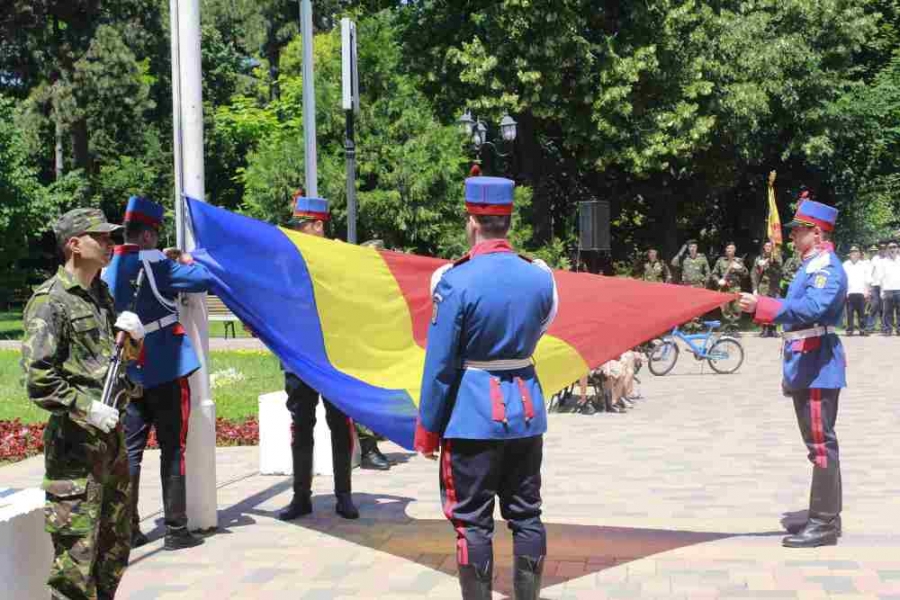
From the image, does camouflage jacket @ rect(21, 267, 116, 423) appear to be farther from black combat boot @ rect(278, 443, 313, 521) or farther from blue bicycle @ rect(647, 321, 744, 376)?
blue bicycle @ rect(647, 321, 744, 376)

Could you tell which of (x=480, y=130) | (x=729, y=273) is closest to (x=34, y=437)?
(x=480, y=130)

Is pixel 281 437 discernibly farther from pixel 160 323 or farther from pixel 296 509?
pixel 160 323

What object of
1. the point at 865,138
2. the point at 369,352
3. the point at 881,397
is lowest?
the point at 881,397

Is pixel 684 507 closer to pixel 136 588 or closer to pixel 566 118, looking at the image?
pixel 136 588

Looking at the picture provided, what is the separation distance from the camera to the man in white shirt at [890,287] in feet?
86.5

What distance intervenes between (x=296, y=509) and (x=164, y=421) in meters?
1.42

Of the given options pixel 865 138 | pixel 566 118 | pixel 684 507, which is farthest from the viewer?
pixel 865 138

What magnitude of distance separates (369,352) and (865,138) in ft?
102

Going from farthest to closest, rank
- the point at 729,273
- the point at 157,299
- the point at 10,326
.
Result: the point at 10,326, the point at 729,273, the point at 157,299

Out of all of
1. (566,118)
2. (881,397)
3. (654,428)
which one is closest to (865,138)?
(566,118)

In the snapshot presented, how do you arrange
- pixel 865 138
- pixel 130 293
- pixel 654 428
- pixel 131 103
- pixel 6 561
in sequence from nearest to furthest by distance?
pixel 6 561 < pixel 130 293 < pixel 654 428 < pixel 865 138 < pixel 131 103

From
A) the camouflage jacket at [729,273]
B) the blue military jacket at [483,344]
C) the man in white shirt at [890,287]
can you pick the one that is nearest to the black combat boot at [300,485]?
the blue military jacket at [483,344]

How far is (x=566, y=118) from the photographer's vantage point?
94.0 feet

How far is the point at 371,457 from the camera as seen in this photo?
10219mm
